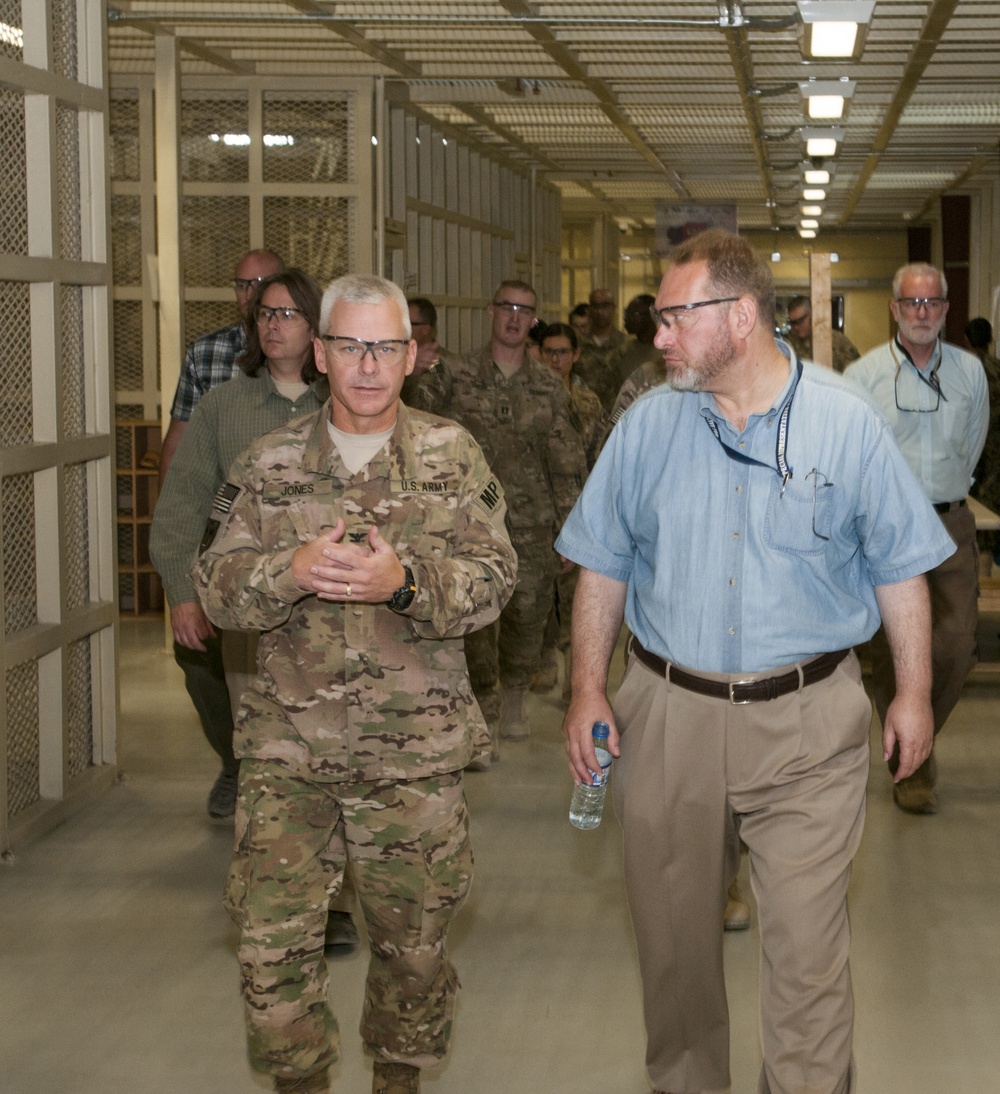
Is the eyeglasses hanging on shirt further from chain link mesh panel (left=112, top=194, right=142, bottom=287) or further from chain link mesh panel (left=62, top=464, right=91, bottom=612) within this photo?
chain link mesh panel (left=112, top=194, right=142, bottom=287)

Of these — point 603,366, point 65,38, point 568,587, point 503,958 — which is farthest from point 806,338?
point 503,958

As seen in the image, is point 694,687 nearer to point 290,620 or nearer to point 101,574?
point 290,620

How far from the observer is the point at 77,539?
6301mm

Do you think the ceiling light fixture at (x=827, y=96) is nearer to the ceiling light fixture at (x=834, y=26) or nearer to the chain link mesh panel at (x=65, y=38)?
the ceiling light fixture at (x=834, y=26)

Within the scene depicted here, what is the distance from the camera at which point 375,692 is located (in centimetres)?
325

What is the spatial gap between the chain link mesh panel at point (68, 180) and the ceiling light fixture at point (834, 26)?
118 inches

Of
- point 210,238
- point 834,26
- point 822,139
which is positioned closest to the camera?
point 834,26

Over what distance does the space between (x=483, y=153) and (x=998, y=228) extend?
7.58 metres

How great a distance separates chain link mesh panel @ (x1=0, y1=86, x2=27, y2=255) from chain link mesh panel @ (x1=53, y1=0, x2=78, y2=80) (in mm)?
405

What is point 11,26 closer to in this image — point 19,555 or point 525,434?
point 19,555

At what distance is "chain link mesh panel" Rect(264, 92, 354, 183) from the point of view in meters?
9.89

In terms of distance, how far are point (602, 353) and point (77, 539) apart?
22.3ft

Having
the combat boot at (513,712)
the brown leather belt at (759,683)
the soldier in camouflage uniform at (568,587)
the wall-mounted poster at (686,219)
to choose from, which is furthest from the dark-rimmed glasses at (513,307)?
the wall-mounted poster at (686,219)

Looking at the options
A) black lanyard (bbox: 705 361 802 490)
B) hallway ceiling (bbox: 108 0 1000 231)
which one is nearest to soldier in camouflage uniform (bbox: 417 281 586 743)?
hallway ceiling (bbox: 108 0 1000 231)
